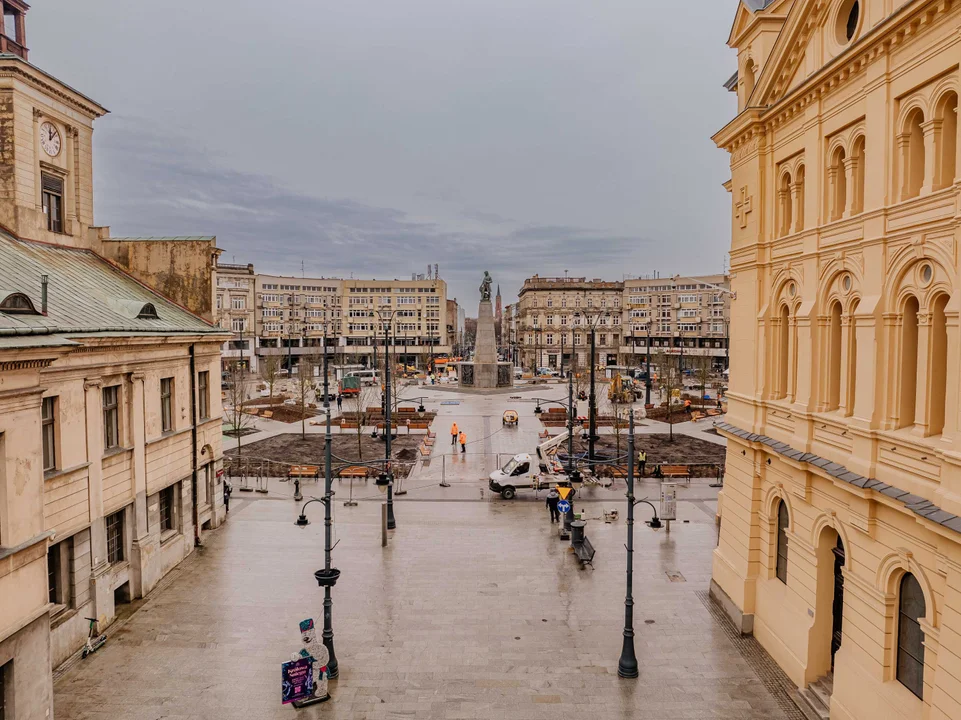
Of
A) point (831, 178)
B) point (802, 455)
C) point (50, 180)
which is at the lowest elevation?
point (802, 455)

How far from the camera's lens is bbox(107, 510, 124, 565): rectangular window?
1722 centimetres

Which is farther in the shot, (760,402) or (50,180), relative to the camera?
(50,180)

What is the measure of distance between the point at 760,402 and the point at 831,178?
18.3 feet

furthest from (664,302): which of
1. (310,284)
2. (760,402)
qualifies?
(760,402)

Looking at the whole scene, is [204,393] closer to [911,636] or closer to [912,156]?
[911,636]

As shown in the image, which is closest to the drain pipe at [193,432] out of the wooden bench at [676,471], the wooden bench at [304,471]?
the wooden bench at [304,471]

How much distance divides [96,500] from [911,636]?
60.7 feet

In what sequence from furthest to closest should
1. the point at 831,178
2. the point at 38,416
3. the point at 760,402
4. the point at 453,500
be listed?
the point at 453,500 → the point at 760,402 → the point at 831,178 → the point at 38,416

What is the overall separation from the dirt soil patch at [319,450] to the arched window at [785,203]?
24027 mm

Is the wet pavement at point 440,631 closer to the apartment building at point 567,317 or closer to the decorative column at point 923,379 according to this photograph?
the decorative column at point 923,379

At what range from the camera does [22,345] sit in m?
10.3

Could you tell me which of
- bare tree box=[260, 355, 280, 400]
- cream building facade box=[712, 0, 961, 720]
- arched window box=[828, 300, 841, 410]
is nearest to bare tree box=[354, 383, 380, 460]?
bare tree box=[260, 355, 280, 400]

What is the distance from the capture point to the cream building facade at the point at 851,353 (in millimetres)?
9352

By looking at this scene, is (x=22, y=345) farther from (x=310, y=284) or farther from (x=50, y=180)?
(x=310, y=284)
